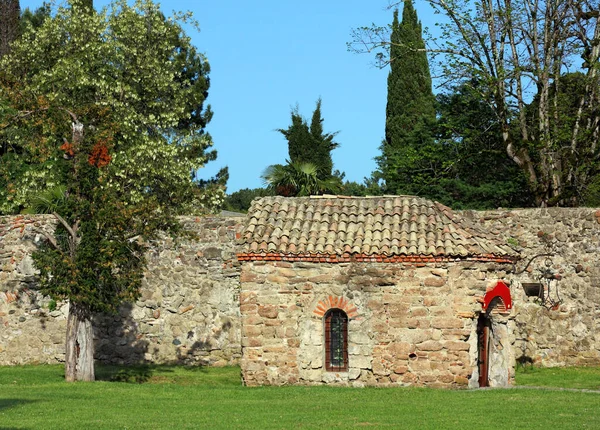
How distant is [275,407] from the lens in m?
20.3

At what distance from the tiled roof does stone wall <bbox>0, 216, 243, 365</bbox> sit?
14.2 feet

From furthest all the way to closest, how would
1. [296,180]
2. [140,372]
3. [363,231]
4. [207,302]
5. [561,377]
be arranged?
[296,180], [207,302], [140,372], [561,377], [363,231]

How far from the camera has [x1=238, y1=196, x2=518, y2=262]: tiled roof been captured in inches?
937

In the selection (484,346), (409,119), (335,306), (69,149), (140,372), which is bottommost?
(140,372)

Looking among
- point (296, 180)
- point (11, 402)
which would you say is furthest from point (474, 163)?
point (11, 402)

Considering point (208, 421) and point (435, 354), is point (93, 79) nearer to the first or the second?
point (435, 354)

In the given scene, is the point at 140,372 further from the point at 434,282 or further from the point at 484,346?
the point at 484,346

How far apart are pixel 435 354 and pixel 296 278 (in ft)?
11.1

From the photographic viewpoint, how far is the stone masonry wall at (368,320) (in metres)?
23.7

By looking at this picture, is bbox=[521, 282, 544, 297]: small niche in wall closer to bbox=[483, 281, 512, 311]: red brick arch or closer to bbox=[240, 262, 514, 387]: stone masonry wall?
bbox=[483, 281, 512, 311]: red brick arch

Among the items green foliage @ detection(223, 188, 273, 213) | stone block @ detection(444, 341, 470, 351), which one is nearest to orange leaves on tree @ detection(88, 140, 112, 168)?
stone block @ detection(444, 341, 470, 351)

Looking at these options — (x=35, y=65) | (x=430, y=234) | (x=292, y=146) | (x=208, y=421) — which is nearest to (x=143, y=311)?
(x=430, y=234)

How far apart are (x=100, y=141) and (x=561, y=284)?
1269cm

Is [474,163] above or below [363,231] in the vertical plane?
above
